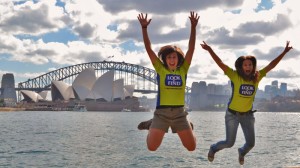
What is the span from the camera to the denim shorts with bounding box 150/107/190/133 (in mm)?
6133

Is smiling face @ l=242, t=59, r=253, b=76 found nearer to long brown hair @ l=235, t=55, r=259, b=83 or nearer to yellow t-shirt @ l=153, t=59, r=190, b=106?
long brown hair @ l=235, t=55, r=259, b=83

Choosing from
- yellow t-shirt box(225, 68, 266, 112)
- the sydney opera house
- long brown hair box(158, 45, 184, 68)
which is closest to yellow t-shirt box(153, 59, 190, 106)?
long brown hair box(158, 45, 184, 68)

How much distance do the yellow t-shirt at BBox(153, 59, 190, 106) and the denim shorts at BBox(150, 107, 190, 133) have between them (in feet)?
0.31

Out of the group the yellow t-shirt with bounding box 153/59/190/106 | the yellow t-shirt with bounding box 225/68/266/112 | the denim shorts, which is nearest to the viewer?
the yellow t-shirt with bounding box 153/59/190/106

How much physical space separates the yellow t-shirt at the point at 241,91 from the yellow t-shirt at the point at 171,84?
37.5 inches

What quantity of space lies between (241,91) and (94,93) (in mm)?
140254

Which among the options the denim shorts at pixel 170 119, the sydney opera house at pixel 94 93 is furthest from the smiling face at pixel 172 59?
the sydney opera house at pixel 94 93

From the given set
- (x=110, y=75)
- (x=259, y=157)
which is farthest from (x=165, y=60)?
(x=110, y=75)

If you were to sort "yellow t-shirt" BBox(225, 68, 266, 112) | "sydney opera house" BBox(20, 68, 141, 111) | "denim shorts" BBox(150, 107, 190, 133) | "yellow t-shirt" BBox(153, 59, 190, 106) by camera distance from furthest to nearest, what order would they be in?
"sydney opera house" BBox(20, 68, 141, 111) → "yellow t-shirt" BBox(225, 68, 266, 112) → "denim shorts" BBox(150, 107, 190, 133) → "yellow t-shirt" BBox(153, 59, 190, 106)

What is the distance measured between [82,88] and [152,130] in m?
139

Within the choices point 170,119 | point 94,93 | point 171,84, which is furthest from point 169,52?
point 94,93

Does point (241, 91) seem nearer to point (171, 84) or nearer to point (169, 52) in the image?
point (171, 84)

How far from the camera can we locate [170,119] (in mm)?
6145

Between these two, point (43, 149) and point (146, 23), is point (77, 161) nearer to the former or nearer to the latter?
point (43, 149)
